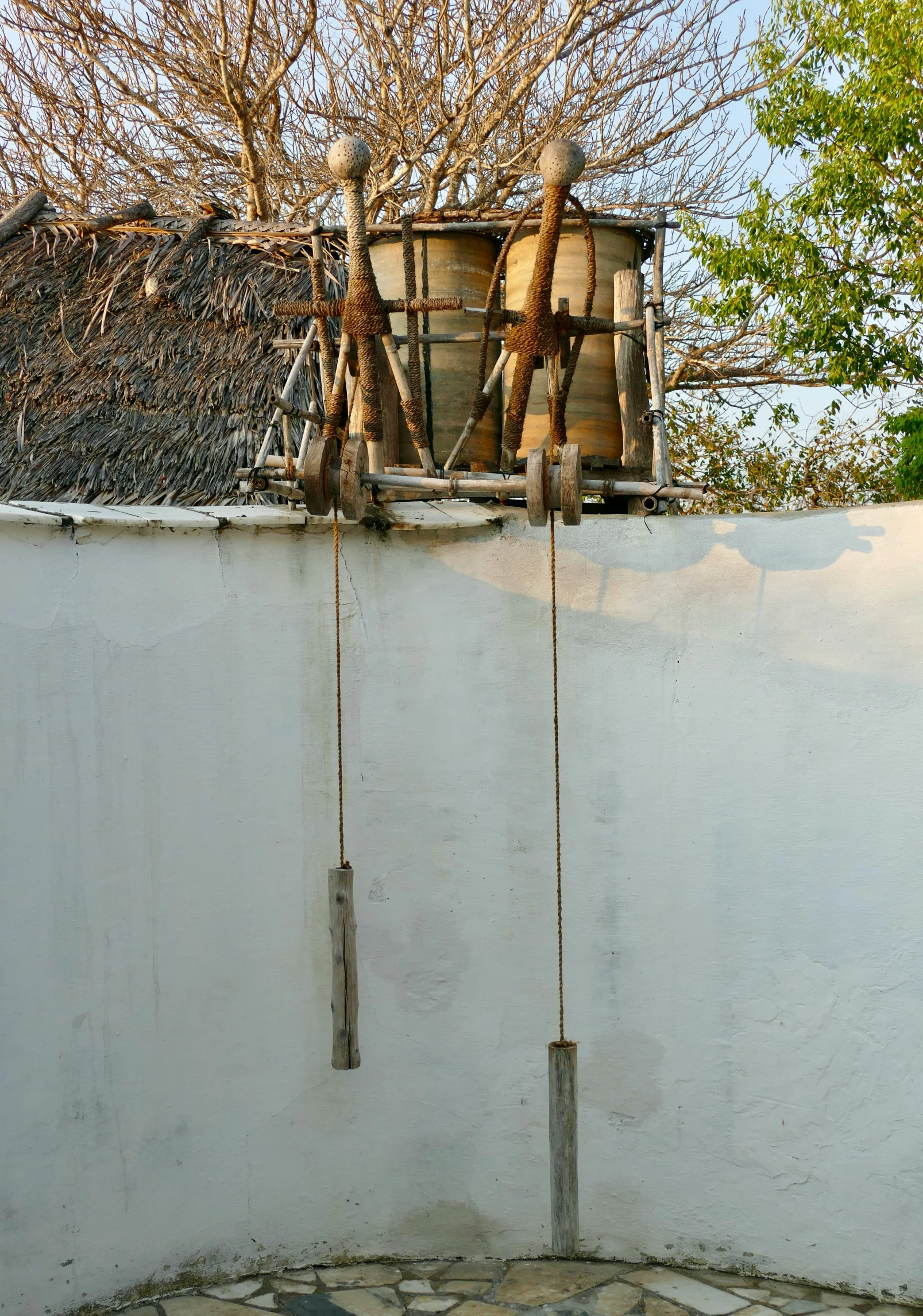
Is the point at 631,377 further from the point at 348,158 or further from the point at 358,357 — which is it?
the point at 348,158

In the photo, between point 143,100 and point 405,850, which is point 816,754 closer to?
point 405,850

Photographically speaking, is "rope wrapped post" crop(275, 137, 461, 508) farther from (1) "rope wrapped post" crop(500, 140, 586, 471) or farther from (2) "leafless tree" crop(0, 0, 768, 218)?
(2) "leafless tree" crop(0, 0, 768, 218)

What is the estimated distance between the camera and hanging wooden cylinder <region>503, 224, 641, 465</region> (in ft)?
15.4

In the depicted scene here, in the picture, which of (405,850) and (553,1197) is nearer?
(553,1197)

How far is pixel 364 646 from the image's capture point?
432cm

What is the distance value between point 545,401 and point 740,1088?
2662 millimetres

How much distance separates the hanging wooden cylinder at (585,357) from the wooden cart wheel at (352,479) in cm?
121

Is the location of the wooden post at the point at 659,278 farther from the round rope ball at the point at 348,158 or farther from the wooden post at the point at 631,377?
the round rope ball at the point at 348,158

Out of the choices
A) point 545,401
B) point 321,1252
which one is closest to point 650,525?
point 545,401

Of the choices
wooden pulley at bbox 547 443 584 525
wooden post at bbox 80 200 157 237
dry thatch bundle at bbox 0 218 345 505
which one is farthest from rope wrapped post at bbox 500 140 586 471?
wooden post at bbox 80 200 157 237

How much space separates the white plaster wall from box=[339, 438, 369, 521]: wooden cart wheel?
0.64m

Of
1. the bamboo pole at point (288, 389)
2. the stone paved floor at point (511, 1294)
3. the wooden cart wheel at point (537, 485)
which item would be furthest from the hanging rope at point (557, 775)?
the bamboo pole at point (288, 389)

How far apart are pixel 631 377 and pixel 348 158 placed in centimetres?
158

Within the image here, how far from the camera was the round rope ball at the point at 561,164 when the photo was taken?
11.6 ft
